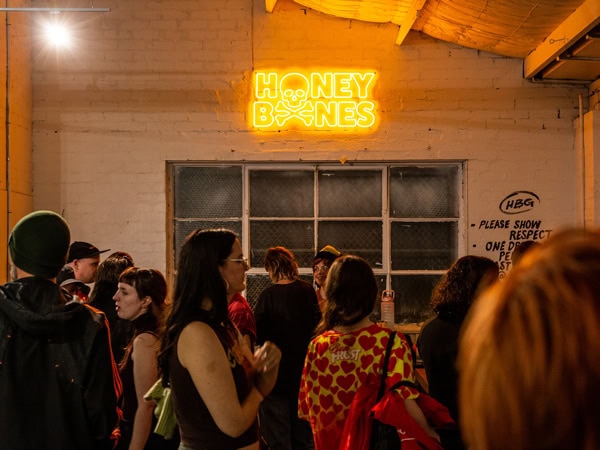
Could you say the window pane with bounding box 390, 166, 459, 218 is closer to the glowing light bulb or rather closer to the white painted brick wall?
the white painted brick wall

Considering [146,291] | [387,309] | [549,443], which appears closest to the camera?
[549,443]

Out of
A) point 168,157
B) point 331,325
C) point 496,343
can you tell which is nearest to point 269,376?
point 331,325

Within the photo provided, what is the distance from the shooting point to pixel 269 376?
2.31m

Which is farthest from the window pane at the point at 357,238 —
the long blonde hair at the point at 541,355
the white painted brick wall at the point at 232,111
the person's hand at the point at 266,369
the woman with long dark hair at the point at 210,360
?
the long blonde hair at the point at 541,355

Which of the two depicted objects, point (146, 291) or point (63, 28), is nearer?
point (146, 291)

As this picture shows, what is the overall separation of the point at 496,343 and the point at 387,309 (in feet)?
18.0

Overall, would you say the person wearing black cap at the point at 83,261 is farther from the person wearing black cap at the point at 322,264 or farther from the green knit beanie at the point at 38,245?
the green knit beanie at the point at 38,245

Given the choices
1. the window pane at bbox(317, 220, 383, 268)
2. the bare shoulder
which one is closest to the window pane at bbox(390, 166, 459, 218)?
the window pane at bbox(317, 220, 383, 268)

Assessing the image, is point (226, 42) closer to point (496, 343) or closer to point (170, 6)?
point (170, 6)

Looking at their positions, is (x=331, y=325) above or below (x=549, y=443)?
below

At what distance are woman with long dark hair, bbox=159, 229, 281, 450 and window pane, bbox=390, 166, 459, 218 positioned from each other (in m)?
4.23

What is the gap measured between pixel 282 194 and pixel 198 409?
4495mm

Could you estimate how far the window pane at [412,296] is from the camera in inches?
253

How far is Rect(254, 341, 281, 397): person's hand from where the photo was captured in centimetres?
231
